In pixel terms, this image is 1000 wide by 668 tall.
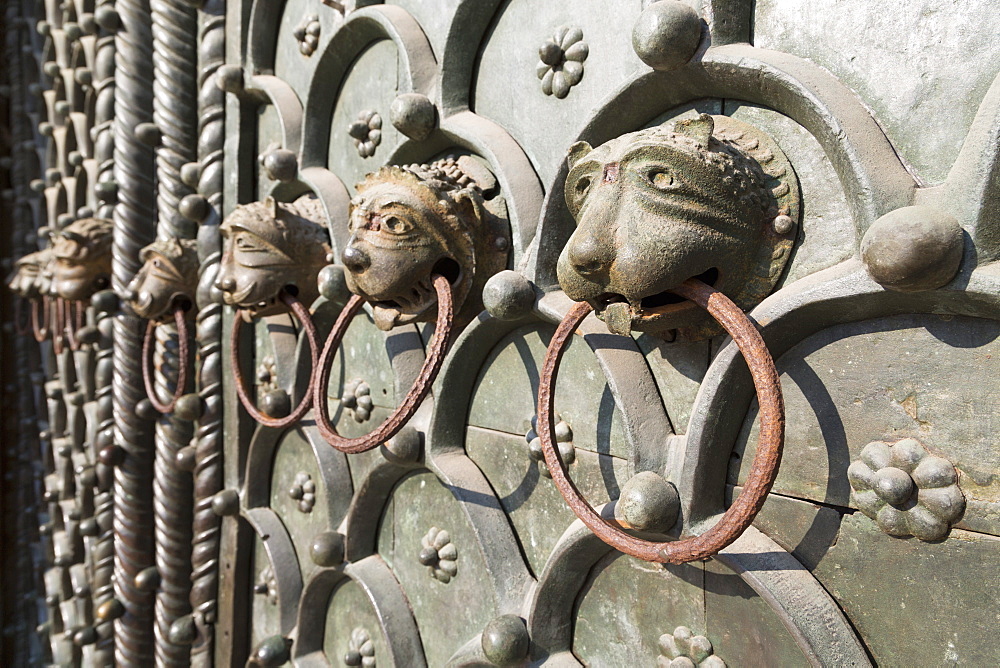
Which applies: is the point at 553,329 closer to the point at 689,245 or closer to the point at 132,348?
the point at 689,245

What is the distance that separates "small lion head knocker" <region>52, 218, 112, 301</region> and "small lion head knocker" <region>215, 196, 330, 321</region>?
70cm

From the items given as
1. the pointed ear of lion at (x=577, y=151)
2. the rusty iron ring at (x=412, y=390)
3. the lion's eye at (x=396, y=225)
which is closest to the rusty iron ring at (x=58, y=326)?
the rusty iron ring at (x=412, y=390)

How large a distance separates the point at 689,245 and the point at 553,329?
11.8 inches

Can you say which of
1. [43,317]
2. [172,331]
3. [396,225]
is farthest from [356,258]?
[43,317]

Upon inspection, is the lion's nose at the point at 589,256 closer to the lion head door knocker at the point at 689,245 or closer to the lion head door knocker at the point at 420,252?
the lion head door knocker at the point at 689,245

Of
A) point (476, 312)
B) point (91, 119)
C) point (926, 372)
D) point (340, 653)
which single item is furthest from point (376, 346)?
point (91, 119)

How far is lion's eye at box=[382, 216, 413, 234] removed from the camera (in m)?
0.88

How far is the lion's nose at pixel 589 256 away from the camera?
2.06 ft

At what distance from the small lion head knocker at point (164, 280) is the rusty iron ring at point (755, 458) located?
1.09m

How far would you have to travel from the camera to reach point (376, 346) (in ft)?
3.94

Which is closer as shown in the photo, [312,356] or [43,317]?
[312,356]

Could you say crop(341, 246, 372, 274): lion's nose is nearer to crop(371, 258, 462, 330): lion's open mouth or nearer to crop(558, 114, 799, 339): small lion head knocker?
crop(371, 258, 462, 330): lion's open mouth

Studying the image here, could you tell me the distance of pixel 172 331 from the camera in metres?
1.66

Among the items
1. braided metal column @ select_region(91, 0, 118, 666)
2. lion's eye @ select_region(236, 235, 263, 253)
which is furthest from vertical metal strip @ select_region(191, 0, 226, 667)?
lion's eye @ select_region(236, 235, 263, 253)
